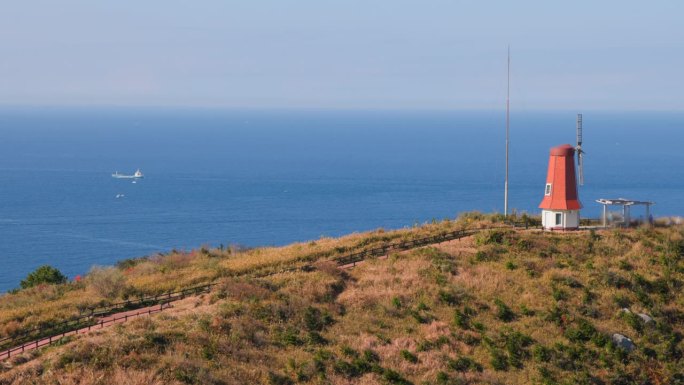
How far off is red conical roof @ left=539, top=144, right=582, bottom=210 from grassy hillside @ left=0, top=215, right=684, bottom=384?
7.79 feet

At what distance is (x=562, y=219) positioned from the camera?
5775 centimetres

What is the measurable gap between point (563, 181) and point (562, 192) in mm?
748

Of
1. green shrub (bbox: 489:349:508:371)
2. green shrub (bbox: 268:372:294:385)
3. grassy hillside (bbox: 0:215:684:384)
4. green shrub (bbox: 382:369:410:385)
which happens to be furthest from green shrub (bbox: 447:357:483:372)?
green shrub (bbox: 268:372:294:385)

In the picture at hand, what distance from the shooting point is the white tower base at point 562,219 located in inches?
2269

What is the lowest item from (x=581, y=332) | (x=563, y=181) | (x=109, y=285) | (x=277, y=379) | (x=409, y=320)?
(x=277, y=379)

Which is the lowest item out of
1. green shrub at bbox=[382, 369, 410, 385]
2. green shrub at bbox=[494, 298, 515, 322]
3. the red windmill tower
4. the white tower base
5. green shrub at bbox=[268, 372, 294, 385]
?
green shrub at bbox=[382, 369, 410, 385]

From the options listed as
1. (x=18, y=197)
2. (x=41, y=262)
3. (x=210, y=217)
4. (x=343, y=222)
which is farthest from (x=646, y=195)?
(x=18, y=197)

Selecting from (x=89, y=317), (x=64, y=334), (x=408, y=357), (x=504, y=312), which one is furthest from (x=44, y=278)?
(x=504, y=312)

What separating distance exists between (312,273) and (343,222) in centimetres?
9999

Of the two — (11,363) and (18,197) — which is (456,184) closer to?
(18,197)

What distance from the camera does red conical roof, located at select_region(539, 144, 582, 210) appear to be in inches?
2253

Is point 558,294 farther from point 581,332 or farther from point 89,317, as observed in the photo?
point 89,317

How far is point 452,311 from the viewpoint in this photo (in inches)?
1774

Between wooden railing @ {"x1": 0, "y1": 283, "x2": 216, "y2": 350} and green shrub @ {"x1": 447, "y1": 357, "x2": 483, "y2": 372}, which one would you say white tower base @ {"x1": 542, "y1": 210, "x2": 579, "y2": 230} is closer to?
green shrub @ {"x1": 447, "y1": 357, "x2": 483, "y2": 372}
